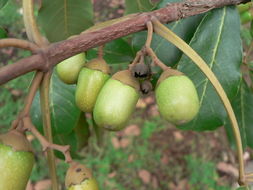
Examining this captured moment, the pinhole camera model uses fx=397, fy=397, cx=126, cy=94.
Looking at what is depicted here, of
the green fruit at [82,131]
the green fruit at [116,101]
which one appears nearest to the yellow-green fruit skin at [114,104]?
the green fruit at [116,101]

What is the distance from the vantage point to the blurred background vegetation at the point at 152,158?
3281mm

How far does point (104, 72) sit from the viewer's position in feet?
3.49

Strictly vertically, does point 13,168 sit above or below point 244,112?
above

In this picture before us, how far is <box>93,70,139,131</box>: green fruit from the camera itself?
37.7 inches

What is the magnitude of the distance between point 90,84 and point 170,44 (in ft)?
1.35

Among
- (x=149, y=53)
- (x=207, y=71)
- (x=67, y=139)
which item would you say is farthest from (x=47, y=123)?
(x=67, y=139)

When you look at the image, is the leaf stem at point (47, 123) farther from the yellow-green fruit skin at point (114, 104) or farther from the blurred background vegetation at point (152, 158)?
the blurred background vegetation at point (152, 158)

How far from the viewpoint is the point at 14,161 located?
0.88 metres

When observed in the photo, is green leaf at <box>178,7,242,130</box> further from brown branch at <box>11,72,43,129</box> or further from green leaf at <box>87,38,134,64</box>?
brown branch at <box>11,72,43,129</box>

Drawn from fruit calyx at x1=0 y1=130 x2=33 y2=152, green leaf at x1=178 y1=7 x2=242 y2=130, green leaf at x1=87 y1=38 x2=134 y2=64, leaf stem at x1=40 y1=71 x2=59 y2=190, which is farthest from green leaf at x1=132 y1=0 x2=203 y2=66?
fruit calyx at x1=0 y1=130 x2=33 y2=152

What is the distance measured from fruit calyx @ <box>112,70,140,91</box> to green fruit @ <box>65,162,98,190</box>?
0.23 metres

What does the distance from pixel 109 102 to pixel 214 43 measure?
511mm

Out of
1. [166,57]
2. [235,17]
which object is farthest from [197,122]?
[235,17]

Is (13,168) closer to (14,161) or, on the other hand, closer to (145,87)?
(14,161)
